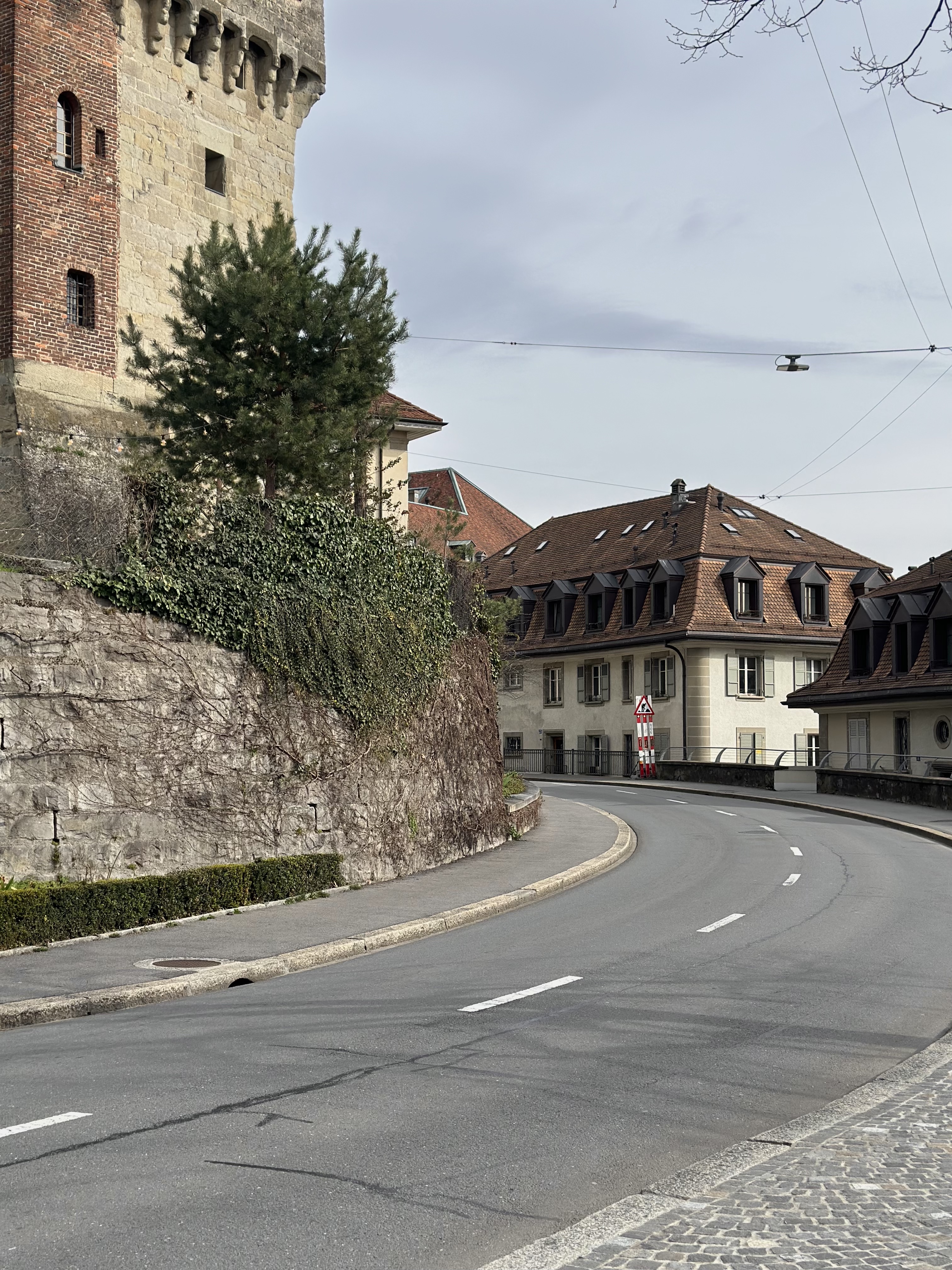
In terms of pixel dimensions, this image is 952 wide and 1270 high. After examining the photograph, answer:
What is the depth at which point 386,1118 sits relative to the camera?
6.71 m

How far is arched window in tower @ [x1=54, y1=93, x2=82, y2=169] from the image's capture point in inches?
1154

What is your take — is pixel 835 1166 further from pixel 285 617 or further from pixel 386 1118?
pixel 285 617

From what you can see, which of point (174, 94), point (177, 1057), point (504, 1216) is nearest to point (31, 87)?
point (174, 94)

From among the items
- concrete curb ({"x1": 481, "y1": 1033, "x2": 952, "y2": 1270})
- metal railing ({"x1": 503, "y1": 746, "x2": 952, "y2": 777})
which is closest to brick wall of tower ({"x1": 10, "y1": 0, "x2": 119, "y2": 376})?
concrete curb ({"x1": 481, "y1": 1033, "x2": 952, "y2": 1270})

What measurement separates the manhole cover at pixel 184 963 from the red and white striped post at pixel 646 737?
3611 centimetres

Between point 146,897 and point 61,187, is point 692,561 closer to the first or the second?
point 61,187

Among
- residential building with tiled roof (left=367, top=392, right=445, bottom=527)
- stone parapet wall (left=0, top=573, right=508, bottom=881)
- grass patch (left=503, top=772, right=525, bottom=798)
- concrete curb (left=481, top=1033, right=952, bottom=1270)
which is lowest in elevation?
concrete curb (left=481, top=1033, right=952, bottom=1270)

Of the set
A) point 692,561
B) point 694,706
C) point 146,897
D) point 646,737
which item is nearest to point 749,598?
point 692,561

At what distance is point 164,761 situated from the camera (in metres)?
16.5

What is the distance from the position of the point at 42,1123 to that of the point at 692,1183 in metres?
3.27

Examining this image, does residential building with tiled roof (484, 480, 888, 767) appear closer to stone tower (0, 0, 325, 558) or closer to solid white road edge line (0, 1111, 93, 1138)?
stone tower (0, 0, 325, 558)

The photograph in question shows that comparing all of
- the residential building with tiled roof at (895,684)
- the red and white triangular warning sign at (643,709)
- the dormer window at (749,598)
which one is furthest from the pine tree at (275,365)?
the dormer window at (749,598)

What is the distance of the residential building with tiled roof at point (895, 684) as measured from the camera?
1768 inches

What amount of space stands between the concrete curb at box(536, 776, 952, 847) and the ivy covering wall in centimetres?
1269
